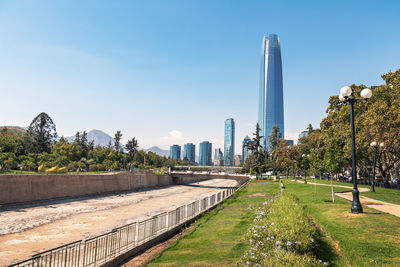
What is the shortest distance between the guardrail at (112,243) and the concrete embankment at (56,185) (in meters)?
20.7

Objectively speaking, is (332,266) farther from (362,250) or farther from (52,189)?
(52,189)

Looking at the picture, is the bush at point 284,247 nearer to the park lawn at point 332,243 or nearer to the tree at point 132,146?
the park lawn at point 332,243

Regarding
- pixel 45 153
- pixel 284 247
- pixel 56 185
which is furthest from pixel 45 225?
pixel 45 153

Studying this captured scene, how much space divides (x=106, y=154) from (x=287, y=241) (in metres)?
108

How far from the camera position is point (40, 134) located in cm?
9081

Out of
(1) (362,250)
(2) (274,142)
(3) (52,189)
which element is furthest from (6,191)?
(2) (274,142)

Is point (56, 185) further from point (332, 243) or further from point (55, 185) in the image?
point (332, 243)

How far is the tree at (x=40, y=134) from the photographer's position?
285 ft

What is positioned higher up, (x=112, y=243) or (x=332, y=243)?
(x=332, y=243)

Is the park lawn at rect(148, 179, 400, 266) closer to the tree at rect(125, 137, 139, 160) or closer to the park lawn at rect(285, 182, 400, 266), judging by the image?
the park lawn at rect(285, 182, 400, 266)

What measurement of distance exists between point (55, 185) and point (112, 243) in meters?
32.8

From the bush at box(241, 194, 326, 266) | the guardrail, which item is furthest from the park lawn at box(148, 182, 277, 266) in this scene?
the guardrail

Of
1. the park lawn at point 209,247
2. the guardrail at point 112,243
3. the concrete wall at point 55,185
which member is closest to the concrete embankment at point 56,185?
the concrete wall at point 55,185

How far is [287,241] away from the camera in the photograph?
7.71 metres
